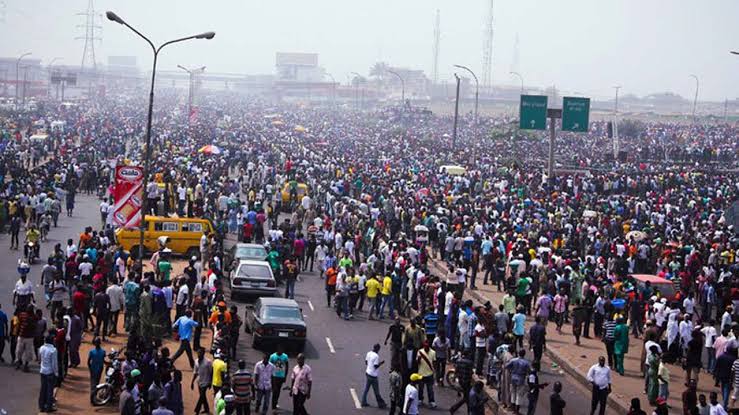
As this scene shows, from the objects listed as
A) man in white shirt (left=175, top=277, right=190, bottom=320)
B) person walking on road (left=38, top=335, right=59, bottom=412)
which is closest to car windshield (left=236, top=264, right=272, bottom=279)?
man in white shirt (left=175, top=277, right=190, bottom=320)

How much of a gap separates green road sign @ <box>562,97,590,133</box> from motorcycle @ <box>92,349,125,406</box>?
3866 centimetres

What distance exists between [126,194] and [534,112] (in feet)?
106

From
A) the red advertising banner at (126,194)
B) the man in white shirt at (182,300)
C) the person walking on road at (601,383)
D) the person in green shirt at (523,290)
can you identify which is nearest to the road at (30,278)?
the red advertising banner at (126,194)

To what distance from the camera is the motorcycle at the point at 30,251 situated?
2920 centimetres

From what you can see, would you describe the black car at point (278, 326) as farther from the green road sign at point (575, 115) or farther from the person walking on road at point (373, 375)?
the green road sign at point (575, 115)

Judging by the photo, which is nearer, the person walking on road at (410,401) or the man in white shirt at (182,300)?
the person walking on road at (410,401)

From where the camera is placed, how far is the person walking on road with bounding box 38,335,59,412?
51.4 ft

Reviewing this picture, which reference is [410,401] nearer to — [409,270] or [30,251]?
[409,270]

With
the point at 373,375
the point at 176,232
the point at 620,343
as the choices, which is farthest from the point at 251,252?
the point at 373,375

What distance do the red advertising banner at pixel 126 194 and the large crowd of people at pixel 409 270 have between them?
4.12 feet

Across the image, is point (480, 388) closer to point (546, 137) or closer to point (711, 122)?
point (546, 137)

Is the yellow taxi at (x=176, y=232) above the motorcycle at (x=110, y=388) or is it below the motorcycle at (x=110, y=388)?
above

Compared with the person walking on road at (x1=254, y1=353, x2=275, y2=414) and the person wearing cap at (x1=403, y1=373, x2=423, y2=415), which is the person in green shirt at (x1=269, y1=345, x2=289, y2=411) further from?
the person wearing cap at (x1=403, y1=373, x2=423, y2=415)

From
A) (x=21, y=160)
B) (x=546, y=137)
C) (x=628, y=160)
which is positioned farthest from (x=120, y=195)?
(x=546, y=137)
